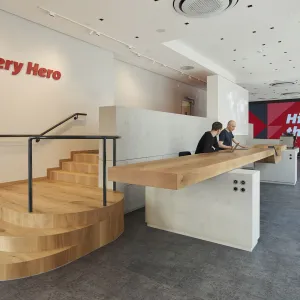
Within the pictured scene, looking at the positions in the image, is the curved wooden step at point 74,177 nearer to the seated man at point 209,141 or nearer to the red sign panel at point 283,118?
the seated man at point 209,141

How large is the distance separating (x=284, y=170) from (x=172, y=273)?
241 inches

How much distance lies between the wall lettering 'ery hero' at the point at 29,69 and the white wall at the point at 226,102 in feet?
16.8

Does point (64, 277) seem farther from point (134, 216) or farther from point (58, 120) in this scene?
point (58, 120)

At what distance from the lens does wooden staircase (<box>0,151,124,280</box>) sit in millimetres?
2734

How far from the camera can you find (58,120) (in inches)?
235

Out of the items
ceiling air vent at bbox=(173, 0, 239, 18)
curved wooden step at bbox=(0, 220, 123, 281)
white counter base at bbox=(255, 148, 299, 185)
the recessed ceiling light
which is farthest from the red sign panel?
curved wooden step at bbox=(0, 220, 123, 281)

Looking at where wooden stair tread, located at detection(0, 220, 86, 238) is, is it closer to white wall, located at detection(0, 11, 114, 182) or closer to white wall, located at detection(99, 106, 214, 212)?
white wall, located at detection(99, 106, 214, 212)

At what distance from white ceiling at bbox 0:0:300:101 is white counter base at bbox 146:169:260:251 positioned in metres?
3.04

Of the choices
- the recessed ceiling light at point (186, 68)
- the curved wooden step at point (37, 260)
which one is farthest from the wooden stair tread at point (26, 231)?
the recessed ceiling light at point (186, 68)

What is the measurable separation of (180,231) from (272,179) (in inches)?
199

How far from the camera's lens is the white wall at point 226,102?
907 centimetres

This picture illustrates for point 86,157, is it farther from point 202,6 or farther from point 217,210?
point 202,6

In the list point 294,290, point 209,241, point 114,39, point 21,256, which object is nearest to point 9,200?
point 21,256

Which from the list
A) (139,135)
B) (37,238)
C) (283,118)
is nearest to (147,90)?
(139,135)
